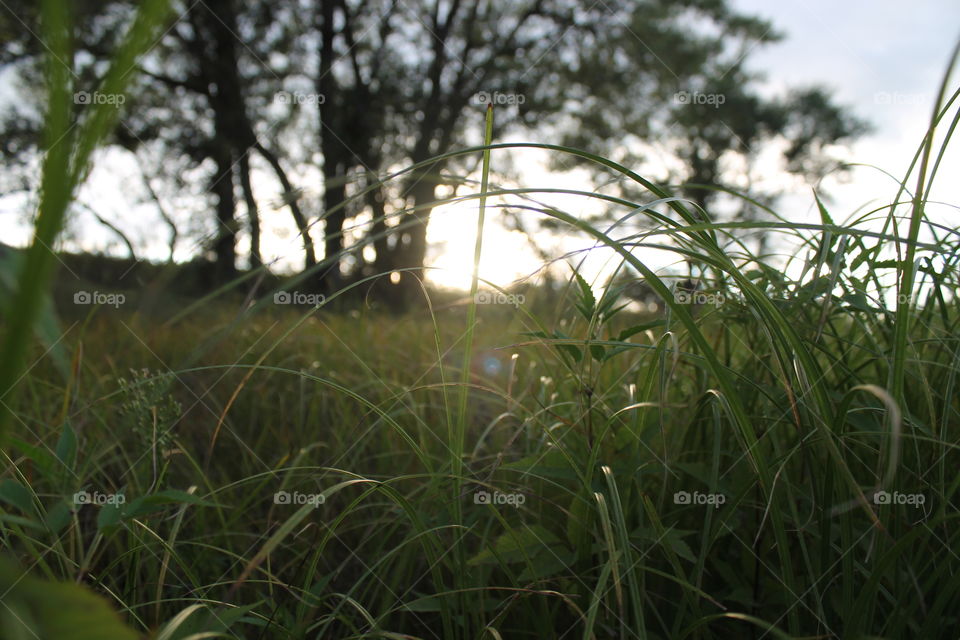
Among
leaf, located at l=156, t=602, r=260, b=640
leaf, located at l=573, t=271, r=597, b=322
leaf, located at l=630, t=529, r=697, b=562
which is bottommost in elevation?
leaf, located at l=156, t=602, r=260, b=640

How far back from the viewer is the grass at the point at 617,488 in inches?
26.0

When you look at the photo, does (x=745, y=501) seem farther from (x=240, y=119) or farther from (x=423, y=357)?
(x=240, y=119)

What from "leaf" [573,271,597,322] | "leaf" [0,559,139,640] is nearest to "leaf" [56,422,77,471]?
"leaf" [0,559,139,640]

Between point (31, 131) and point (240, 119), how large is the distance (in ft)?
8.64

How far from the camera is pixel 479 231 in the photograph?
2.61ft

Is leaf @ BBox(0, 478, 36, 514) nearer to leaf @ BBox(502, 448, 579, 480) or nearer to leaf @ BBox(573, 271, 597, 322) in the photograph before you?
leaf @ BBox(502, 448, 579, 480)

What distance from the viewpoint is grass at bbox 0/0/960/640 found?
2.16ft

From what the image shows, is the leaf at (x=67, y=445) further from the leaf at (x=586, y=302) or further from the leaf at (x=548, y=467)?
the leaf at (x=586, y=302)

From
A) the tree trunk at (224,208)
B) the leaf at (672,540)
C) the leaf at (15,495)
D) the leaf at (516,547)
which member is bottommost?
the leaf at (516,547)

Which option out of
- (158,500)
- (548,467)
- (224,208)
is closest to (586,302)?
(548,467)

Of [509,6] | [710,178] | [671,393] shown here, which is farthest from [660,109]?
[671,393]

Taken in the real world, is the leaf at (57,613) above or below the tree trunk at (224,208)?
below

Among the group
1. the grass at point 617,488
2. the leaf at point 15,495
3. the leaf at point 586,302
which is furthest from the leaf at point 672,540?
the leaf at point 15,495

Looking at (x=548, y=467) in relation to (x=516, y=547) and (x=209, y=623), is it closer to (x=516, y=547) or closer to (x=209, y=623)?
(x=516, y=547)
